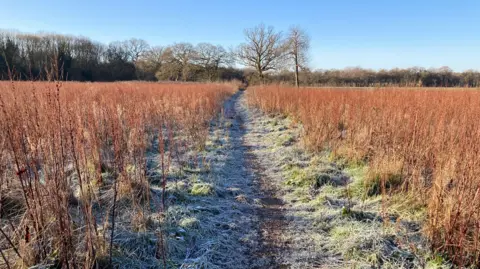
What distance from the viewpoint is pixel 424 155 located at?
362 centimetres

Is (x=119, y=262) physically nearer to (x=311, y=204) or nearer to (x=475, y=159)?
(x=311, y=204)

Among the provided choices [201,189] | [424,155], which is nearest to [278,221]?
[201,189]

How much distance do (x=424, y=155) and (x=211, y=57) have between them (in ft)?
130

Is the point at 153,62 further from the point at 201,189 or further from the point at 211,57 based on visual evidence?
the point at 201,189

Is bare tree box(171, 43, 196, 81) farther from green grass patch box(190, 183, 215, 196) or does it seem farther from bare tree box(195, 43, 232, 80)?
green grass patch box(190, 183, 215, 196)

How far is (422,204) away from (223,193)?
7.87ft

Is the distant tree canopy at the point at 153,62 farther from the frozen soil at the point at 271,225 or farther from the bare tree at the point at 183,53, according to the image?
the frozen soil at the point at 271,225

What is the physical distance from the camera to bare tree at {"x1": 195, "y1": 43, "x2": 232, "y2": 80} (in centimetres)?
4020

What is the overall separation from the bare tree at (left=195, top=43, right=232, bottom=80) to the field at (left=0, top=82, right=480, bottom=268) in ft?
121

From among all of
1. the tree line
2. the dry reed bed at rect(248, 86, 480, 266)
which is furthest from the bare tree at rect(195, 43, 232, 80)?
the dry reed bed at rect(248, 86, 480, 266)

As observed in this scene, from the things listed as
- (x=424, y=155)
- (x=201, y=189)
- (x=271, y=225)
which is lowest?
(x=271, y=225)

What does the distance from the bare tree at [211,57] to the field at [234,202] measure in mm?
36856

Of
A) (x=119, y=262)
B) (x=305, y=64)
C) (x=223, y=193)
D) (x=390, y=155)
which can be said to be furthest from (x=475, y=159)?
(x=305, y=64)

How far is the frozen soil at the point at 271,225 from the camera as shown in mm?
2342
